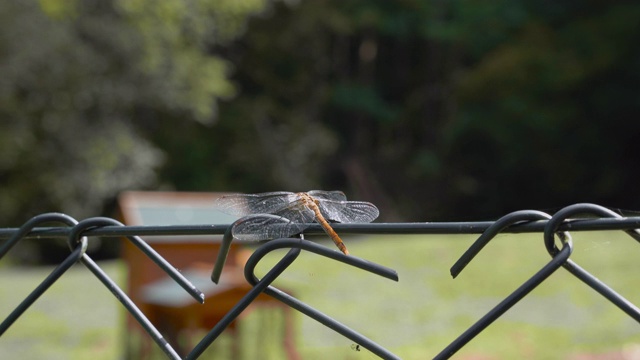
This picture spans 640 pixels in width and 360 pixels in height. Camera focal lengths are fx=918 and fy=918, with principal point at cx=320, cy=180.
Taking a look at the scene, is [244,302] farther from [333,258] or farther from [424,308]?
[424,308]

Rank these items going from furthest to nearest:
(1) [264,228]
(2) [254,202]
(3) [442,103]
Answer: (3) [442,103] < (2) [254,202] < (1) [264,228]

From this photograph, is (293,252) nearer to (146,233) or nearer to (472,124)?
(146,233)

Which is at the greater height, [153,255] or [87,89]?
[153,255]

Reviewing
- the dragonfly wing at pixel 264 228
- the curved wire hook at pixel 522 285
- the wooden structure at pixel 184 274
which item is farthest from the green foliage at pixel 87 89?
the curved wire hook at pixel 522 285

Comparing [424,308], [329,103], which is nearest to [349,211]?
[424,308]

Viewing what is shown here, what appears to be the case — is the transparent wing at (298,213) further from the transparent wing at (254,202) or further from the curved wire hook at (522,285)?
the curved wire hook at (522,285)

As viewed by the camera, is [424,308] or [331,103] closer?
[424,308]
